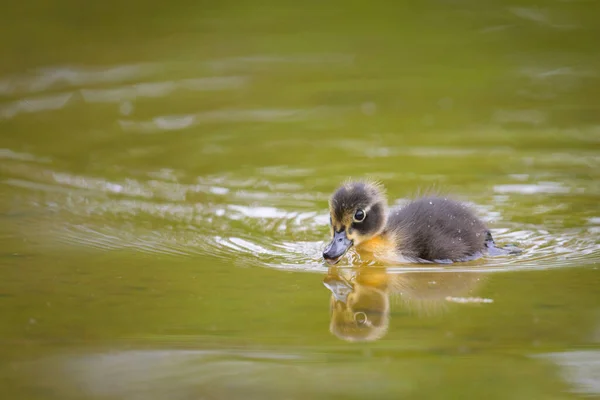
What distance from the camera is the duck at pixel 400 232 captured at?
6.17 meters

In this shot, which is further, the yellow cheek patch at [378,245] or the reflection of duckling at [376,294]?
the yellow cheek patch at [378,245]

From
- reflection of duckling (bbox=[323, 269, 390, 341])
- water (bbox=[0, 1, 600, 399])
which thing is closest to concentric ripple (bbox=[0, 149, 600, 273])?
water (bbox=[0, 1, 600, 399])

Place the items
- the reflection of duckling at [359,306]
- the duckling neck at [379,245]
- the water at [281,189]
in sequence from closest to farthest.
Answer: the water at [281,189]
the reflection of duckling at [359,306]
the duckling neck at [379,245]

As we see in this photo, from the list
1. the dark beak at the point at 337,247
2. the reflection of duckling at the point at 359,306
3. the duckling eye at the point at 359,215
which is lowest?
the reflection of duckling at the point at 359,306

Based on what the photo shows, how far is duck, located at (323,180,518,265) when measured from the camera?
6.17 metres

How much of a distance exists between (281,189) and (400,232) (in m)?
1.63

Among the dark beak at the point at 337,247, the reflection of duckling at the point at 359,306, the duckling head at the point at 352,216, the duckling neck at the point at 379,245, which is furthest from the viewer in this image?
the duckling neck at the point at 379,245

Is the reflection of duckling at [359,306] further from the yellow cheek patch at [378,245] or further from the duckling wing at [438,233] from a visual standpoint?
the duckling wing at [438,233]

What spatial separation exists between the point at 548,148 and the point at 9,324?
5.09m

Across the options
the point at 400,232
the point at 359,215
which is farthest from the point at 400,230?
the point at 359,215

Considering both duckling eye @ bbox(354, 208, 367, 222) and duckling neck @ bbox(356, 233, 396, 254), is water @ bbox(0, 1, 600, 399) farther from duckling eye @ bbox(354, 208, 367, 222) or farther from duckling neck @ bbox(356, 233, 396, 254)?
duckling eye @ bbox(354, 208, 367, 222)

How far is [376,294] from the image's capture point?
548 centimetres

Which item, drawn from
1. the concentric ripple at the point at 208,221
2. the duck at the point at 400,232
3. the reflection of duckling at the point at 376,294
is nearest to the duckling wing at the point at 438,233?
the duck at the point at 400,232

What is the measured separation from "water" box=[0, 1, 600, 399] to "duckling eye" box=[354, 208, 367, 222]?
0.28m
